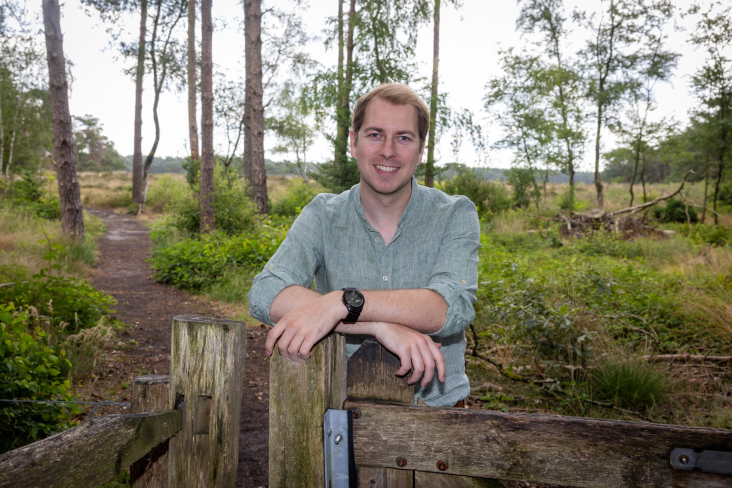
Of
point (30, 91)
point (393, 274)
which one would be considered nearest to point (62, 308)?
point (393, 274)

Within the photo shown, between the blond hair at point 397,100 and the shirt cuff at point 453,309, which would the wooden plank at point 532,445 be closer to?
the shirt cuff at point 453,309

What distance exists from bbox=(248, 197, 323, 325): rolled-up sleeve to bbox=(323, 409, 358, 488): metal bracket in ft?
1.78

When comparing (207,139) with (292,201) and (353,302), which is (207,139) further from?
(353,302)

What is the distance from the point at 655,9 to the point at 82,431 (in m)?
24.2

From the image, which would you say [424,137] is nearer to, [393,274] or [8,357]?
[393,274]

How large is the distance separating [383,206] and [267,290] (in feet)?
2.13

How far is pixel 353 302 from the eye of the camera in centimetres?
127

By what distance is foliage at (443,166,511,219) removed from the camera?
1869 centimetres

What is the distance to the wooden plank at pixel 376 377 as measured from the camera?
3.76 ft

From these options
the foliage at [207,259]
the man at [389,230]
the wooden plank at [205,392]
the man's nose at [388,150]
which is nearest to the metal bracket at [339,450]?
the wooden plank at [205,392]

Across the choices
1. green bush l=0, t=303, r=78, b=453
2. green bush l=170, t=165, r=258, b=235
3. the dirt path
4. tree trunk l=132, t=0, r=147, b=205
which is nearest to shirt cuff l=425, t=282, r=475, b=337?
green bush l=0, t=303, r=78, b=453

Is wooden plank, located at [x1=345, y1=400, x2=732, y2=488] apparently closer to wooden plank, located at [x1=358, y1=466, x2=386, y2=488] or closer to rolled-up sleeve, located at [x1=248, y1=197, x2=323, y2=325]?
wooden plank, located at [x1=358, y1=466, x2=386, y2=488]

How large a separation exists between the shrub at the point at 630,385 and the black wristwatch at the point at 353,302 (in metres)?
3.49

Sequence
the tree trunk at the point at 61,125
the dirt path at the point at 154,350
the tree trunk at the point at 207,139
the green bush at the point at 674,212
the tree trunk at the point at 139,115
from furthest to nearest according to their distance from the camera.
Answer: the tree trunk at the point at 139,115 → the green bush at the point at 674,212 → the tree trunk at the point at 207,139 → the tree trunk at the point at 61,125 → the dirt path at the point at 154,350
